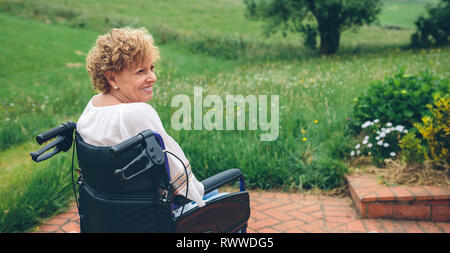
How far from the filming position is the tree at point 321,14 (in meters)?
16.4

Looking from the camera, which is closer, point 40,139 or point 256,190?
point 40,139

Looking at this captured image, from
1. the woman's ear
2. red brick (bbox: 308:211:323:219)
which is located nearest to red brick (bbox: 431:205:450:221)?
red brick (bbox: 308:211:323:219)

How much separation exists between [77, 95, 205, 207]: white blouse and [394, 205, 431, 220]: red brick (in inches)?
96.2

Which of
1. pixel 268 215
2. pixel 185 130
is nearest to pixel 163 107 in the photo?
pixel 185 130

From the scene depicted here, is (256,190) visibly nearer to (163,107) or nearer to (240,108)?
(240,108)

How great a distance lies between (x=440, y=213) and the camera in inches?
152

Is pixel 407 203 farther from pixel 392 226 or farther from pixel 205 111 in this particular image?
pixel 205 111

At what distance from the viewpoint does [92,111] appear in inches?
87.2

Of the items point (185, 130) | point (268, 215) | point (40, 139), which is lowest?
point (268, 215)

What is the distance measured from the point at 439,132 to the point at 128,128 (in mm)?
3313

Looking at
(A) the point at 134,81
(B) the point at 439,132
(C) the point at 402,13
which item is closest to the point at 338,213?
(B) the point at 439,132

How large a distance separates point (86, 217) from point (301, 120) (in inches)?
149

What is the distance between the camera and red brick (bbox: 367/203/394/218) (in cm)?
392

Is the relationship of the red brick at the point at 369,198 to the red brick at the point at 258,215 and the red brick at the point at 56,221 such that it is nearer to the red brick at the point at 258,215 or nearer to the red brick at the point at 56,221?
the red brick at the point at 258,215
